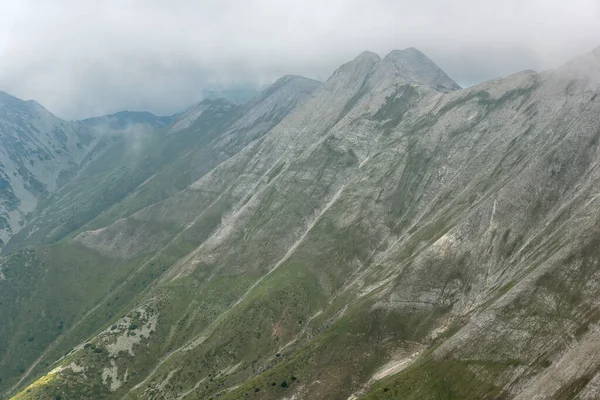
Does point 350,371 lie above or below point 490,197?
below

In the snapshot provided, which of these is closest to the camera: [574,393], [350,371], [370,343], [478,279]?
[574,393]

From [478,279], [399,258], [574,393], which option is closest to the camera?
[574,393]

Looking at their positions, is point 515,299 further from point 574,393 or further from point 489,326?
point 574,393

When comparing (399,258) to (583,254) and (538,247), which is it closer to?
(538,247)

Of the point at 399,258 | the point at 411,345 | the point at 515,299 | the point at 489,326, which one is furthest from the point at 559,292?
the point at 399,258

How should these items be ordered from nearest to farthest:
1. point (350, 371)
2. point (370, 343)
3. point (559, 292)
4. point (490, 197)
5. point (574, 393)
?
point (574, 393) → point (559, 292) → point (350, 371) → point (370, 343) → point (490, 197)

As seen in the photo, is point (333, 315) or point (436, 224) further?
point (436, 224)

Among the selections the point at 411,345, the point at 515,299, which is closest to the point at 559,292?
the point at 515,299

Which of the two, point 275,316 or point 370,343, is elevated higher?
point 275,316

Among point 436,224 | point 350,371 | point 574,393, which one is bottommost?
point 574,393
